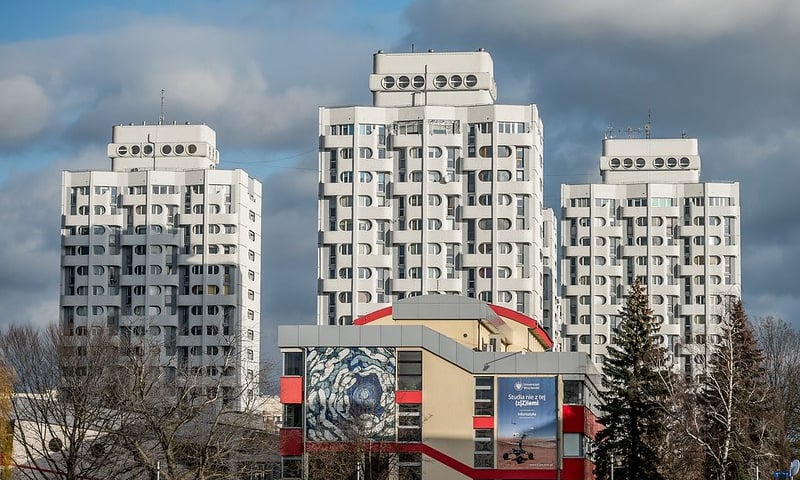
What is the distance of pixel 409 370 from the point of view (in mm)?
88812

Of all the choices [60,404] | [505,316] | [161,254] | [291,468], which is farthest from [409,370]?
[161,254]

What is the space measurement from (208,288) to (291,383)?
68.1 metres

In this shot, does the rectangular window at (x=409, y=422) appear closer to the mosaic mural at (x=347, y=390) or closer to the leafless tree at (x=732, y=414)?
the mosaic mural at (x=347, y=390)

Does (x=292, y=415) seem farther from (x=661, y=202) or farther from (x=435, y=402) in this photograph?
(x=661, y=202)

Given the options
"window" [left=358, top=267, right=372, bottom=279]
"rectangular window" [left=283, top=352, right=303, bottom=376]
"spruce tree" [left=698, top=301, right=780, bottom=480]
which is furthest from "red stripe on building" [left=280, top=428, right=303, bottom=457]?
"window" [left=358, top=267, right=372, bottom=279]

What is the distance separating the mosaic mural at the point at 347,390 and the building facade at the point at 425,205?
4188 centimetres

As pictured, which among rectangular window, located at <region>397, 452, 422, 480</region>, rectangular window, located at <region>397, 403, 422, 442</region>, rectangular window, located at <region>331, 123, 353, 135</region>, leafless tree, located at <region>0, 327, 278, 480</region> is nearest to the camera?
leafless tree, located at <region>0, 327, 278, 480</region>

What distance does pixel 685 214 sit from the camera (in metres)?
166

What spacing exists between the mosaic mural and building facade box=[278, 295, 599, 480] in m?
0.06

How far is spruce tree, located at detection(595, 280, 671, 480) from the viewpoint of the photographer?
79.8 meters

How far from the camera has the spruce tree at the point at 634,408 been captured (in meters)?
79.8

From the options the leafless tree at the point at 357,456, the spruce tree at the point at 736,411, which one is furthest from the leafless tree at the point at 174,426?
the spruce tree at the point at 736,411

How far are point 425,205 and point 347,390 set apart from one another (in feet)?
156

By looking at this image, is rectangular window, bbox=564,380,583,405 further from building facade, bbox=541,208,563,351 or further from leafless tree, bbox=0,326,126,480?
building facade, bbox=541,208,563,351
